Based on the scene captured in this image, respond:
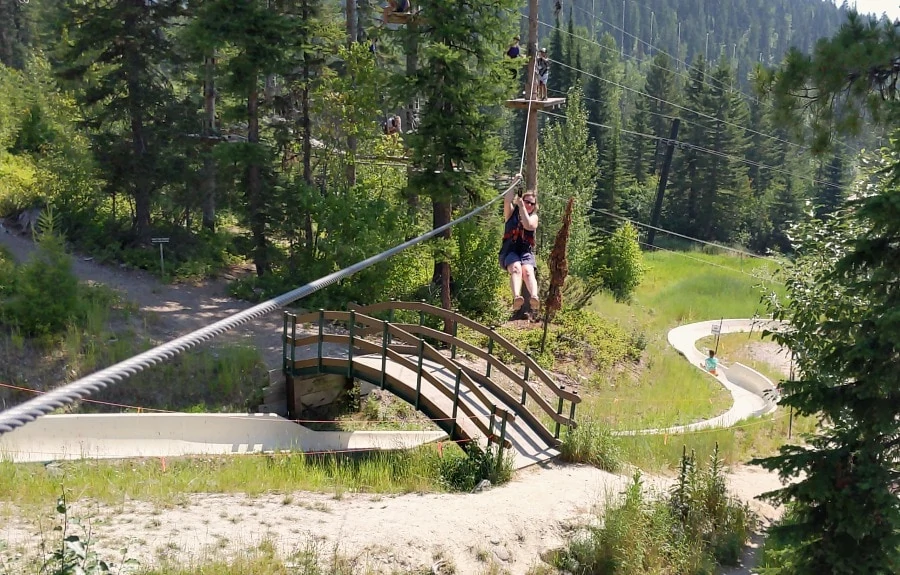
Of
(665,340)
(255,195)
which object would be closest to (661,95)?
(665,340)

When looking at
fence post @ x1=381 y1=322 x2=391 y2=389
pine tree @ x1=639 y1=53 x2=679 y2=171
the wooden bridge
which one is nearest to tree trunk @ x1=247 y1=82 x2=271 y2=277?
the wooden bridge

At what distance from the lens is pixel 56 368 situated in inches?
504

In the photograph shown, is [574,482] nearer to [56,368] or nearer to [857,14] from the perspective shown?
[857,14]

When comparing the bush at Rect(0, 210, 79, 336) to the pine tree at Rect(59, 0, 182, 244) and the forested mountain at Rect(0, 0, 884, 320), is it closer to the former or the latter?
the forested mountain at Rect(0, 0, 884, 320)

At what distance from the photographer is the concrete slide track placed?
1048 cm

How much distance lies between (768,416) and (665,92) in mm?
69028

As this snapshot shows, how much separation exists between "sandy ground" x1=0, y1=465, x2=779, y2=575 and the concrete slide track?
5.84ft

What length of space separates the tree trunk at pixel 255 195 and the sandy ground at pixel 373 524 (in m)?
11.3

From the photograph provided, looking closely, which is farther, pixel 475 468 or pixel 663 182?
pixel 663 182

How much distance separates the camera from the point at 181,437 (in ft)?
37.5

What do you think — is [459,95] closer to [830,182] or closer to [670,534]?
[670,534]

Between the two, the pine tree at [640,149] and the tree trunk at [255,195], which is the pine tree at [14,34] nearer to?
the tree trunk at [255,195]

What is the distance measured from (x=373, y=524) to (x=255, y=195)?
12.7m

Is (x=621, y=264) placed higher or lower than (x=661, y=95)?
lower
